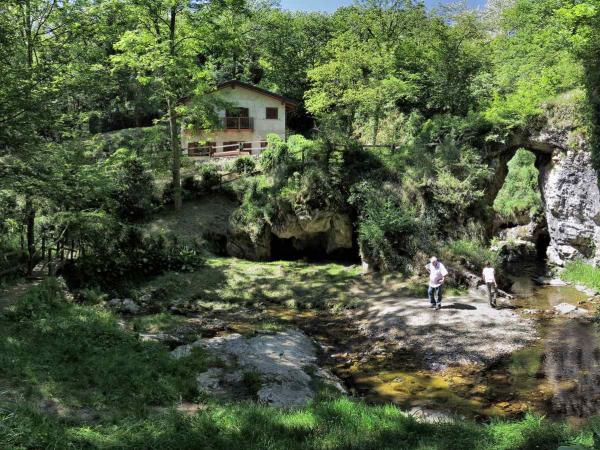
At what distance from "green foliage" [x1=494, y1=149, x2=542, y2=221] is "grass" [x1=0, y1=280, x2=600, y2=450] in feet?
80.3

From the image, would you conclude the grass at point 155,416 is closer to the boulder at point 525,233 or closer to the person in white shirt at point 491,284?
the person in white shirt at point 491,284

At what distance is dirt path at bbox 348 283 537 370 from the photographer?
1405 centimetres

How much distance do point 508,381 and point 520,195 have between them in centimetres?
2277

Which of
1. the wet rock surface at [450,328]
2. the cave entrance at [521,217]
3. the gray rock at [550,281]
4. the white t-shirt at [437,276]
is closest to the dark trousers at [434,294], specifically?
the white t-shirt at [437,276]

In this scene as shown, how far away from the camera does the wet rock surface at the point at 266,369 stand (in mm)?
10602

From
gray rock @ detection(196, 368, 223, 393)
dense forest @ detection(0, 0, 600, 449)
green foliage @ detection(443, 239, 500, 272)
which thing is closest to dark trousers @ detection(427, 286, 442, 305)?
dense forest @ detection(0, 0, 600, 449)

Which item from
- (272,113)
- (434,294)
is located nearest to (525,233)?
(434,294)

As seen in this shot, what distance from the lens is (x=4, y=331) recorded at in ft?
37.8

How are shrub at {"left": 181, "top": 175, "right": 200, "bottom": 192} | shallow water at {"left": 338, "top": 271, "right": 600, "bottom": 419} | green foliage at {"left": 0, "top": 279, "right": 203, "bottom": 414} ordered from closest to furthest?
green foliage at {"left": 0, "top": 279, "right": 203, "bottom": 414} < shallow water at {"left": 338, "top": 271, "right": 600, "bottom": 419} < shrub at {"left": 181, "top": 175, "right": 200, "bottom": 192}

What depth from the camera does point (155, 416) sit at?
26.2 ft

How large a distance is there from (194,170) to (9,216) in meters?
16.0

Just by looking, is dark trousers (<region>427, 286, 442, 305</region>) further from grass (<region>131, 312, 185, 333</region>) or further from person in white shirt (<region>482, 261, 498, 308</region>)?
grass (<region>131, 312, 185, 333</region>)

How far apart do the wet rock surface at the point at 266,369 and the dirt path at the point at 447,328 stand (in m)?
3.13

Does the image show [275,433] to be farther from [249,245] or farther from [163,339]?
[249,245]
